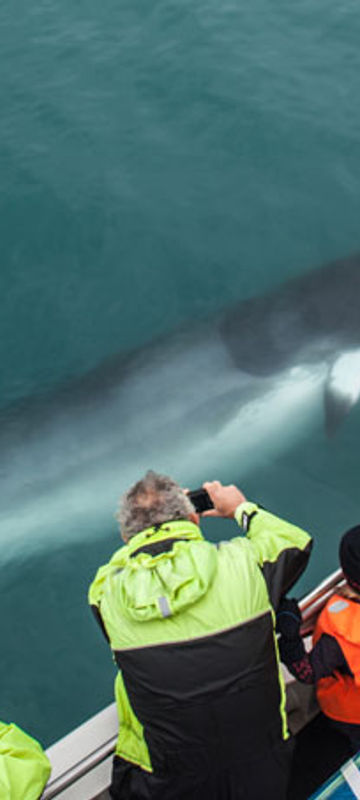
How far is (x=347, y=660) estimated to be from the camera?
3.60 metres

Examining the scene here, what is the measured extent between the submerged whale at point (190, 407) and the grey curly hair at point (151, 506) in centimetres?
388

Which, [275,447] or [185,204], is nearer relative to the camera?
[275,447]

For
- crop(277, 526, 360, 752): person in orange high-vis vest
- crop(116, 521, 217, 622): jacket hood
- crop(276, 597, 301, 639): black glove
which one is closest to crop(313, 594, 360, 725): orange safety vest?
crop(277, 526, 360, 752): person in orange high-vis vest

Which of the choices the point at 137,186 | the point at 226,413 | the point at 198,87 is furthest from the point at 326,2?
the point at 226,413

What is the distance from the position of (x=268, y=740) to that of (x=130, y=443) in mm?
4719

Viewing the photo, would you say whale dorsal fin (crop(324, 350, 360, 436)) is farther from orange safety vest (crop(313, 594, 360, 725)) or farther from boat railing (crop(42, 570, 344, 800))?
boat railing (crop(42, 570, 344, 800))

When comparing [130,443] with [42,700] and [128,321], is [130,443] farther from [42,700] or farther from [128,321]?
[42,700]

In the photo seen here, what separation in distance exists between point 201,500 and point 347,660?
45.9 inches

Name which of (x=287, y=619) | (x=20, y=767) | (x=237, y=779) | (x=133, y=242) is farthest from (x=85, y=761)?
(x=133, y=242)

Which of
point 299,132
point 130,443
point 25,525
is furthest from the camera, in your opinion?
point 299,132

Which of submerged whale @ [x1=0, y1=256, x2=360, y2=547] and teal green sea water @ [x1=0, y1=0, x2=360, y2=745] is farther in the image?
submerged whale @ [x1=0, y1=256, x2=360, y2=547]

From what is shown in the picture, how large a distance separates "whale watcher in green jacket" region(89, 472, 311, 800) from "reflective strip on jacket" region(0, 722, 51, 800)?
0.46 m

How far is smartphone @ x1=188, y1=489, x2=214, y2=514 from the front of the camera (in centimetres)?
412

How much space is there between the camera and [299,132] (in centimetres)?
1098
